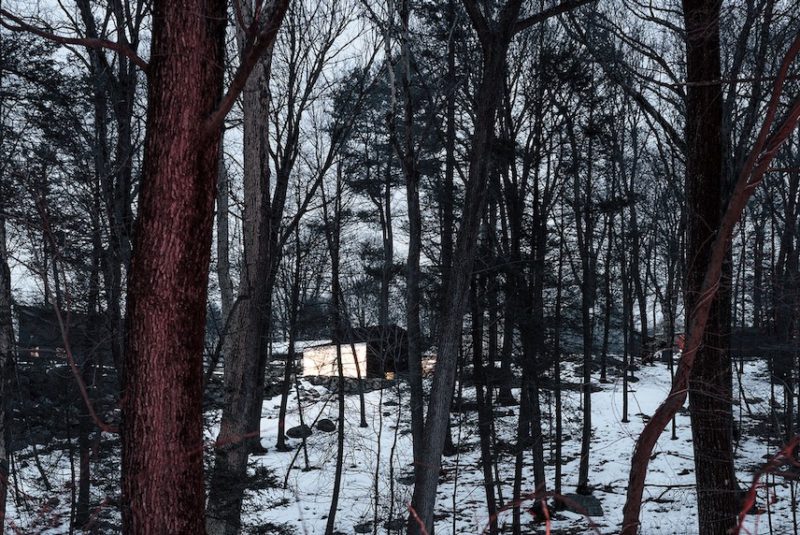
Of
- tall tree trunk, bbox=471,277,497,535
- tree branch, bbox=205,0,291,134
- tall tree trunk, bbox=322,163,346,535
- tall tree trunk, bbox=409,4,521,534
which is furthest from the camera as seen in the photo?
tall tree trunk, bbox=322,163,346,535

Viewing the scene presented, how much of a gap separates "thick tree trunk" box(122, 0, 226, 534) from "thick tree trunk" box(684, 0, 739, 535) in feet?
13.2

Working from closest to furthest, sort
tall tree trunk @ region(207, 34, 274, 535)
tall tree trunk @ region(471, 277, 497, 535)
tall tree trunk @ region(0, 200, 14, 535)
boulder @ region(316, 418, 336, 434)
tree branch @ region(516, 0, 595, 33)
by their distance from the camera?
tree branch @ region(516, 0, 595, 33) → tall tree trunk @ region(207, 34, 274, 535) → tall tree trunk @ region(0, 200, 14, 535) → tall tree trunk @ region(471, 277, 497, 535) → boulder @ region(316, 418, 336, 434)

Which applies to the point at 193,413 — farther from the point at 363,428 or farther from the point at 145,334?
the point at 363,428

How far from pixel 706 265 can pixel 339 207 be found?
1153 cm

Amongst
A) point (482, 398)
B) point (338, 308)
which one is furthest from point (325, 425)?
point (482, 398)

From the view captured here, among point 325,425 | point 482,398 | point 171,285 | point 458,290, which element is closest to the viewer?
point 171,285

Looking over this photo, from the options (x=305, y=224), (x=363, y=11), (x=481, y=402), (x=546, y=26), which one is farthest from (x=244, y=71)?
(x=305, y=224)

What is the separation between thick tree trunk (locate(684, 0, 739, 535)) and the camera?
596 centimetres

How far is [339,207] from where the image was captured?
16.8 m

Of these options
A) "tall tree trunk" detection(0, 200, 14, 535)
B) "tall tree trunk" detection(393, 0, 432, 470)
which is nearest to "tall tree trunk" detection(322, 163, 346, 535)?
"tall tree trunk" detection(393, 0, 432, 470)

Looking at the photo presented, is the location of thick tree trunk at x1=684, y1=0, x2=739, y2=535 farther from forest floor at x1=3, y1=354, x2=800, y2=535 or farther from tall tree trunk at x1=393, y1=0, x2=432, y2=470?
tall tree trunk at x1=393, y1=0, x2=432, y2=470

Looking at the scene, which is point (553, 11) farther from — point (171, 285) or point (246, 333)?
point (171, 285)

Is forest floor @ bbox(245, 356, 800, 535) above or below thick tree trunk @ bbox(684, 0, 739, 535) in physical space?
below

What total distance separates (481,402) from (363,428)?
9.42 m
